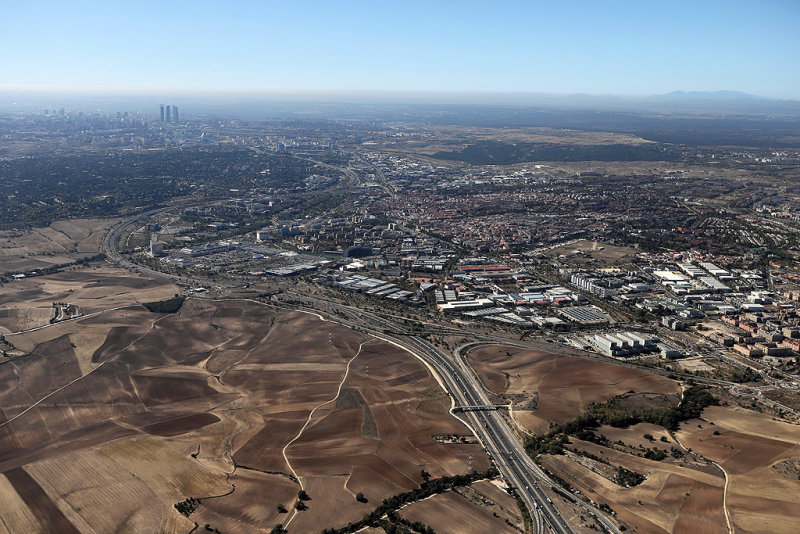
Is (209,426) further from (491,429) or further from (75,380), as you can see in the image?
(491,429)

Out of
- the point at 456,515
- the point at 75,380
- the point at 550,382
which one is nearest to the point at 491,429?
the point at 550,382

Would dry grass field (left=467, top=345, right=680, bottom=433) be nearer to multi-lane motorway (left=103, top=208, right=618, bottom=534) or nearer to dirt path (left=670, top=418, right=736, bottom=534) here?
multi-lane motorway (left=103, top=208, right=618, bottom=534)

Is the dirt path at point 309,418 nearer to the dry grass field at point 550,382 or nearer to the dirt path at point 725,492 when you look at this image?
the dry grass field at point 550,382

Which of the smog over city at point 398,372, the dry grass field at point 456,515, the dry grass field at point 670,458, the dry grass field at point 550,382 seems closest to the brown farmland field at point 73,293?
the smog over city at point 398,372

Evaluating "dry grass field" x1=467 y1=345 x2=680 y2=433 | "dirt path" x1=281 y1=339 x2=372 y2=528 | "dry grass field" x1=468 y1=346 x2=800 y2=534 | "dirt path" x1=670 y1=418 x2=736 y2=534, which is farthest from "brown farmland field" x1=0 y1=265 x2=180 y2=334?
"dirt path" x1=670 y1=418 x2=736 y2=534

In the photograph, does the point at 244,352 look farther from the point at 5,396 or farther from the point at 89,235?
the point at 89,235

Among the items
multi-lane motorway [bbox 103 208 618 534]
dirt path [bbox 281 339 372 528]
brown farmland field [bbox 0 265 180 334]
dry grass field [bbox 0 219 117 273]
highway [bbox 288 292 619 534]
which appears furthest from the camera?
dry grass field [bbox 0 219 117 273]
